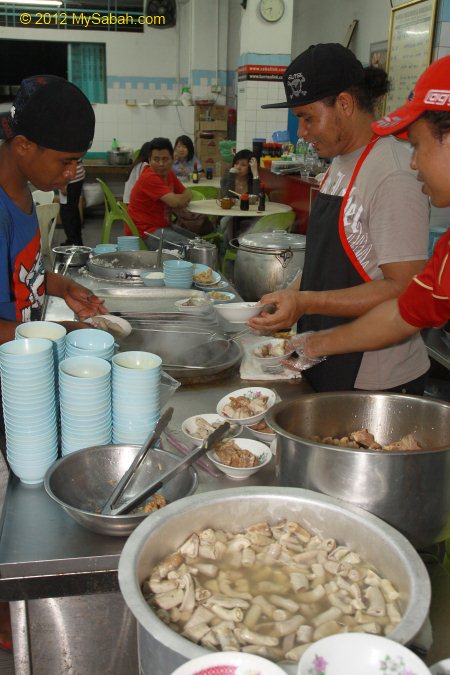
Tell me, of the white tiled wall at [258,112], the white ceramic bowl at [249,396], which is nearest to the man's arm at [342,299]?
the white ceramic bowl at [249,396]

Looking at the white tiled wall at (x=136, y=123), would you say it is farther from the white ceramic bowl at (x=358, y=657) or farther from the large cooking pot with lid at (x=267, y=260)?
the white ceramic bowl at (x=358, y=657)

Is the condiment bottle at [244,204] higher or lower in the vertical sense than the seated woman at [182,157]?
lower

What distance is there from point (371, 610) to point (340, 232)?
135 centimetres

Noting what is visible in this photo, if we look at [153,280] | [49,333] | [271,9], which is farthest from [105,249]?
[271,9]

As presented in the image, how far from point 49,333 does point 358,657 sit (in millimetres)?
1221

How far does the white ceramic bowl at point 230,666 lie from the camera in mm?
756

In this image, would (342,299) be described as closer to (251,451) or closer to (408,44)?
(251,451)

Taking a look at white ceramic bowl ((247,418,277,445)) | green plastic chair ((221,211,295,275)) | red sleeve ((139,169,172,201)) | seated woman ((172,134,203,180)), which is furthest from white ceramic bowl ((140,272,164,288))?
seated woman ((172,134,203,180))

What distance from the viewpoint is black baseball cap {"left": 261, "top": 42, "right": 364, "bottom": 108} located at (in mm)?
1997

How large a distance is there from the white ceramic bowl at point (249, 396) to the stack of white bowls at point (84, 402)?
16.0 inches

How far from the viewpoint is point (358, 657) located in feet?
2.54

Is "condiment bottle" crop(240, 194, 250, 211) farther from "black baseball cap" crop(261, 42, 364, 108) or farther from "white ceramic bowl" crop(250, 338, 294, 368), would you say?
"black baseball cap" crop(261, 42, 364, 108)

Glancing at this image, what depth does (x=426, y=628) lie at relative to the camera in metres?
0.94

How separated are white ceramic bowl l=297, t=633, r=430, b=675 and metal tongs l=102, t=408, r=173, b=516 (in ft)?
2.15
